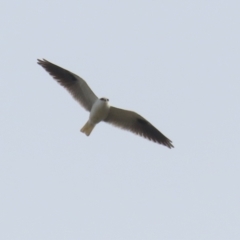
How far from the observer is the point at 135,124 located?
13391 mm

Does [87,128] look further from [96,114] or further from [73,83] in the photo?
[73,83]

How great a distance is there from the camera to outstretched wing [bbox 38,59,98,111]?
12805 mm

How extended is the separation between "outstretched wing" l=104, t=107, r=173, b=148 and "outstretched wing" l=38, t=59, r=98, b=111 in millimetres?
628

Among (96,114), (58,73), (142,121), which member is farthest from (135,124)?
(58,73)

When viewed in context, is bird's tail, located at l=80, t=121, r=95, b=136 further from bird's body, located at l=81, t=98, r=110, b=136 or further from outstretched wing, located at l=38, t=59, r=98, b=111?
outstretched wing, located at l=38, t=59, r=98, b=111

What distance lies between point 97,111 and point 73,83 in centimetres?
107

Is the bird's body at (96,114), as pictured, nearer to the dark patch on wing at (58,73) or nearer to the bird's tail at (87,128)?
the bird's tail at (87,128)

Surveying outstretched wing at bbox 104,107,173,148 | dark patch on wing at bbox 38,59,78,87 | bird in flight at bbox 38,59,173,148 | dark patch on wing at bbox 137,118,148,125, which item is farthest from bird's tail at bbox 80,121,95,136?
dark patch on wing at bbox 137,118,148,125

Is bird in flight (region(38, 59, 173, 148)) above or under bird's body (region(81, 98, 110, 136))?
above

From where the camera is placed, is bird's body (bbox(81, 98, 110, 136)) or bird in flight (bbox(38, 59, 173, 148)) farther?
bird in flight (bbox(38, 59, 173, 148))

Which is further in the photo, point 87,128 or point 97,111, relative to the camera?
point 87,128

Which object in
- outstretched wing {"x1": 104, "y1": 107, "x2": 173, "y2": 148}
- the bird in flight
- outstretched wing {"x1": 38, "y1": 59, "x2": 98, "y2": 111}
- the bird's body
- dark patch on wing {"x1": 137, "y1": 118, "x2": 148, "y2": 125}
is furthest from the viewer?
dark patch on wing {"x1": 137, "y1": 118, "x2": 148, "y2": 125}

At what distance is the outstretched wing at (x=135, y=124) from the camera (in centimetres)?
1295

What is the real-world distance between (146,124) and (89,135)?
65.4 inches
